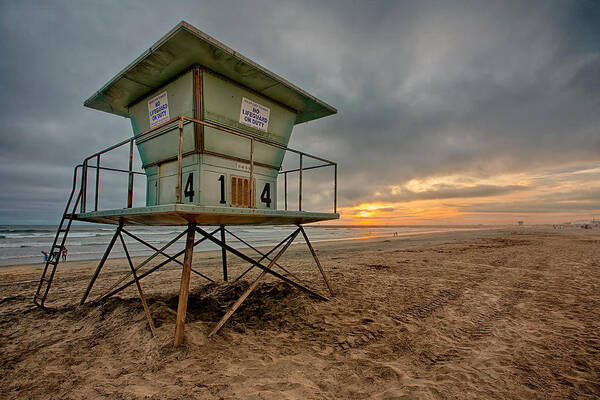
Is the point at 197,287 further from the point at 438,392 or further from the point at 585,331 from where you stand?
the point at 585,331

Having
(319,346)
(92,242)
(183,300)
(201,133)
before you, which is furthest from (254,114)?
(92,242)

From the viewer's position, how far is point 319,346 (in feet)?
14.2

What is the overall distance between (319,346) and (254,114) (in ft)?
15.5

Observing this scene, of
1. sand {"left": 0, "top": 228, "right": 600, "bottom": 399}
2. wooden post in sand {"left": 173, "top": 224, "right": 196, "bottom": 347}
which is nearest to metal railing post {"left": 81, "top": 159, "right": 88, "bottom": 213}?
sand {"left": 0, "top": 228, "right": 600, "bottom": 399}

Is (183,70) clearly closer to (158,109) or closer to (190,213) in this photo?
(158,109)

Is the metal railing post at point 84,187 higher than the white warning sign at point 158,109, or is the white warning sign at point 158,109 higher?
the white warning sign at point 158,109

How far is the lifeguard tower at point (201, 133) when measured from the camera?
15.2 feet

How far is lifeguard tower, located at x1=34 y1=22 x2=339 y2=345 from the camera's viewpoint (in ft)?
15.2

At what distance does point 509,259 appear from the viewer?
1309cm

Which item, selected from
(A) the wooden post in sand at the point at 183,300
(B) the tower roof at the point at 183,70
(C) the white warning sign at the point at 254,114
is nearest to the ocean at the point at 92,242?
(B) the tower roof at the point at 183,70

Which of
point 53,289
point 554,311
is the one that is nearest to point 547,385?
point 554,311

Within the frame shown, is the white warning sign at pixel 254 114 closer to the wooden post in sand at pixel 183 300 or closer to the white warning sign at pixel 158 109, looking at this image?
the white warning sign at pixel 158 109

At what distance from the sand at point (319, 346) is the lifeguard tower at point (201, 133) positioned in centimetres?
74

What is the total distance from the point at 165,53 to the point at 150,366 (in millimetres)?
4951
